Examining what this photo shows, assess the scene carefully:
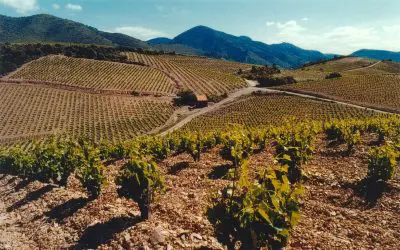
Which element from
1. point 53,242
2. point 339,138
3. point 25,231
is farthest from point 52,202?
point 339,138

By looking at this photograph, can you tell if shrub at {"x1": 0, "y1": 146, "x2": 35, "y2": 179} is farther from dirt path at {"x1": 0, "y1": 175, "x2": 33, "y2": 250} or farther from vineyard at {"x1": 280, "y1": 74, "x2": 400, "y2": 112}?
vineyard at {"x1": 280, "y1": 74, "x2": 400, "y2": 112}

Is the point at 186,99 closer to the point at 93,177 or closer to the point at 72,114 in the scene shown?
the point at 72,114

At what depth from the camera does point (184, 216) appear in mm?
15594

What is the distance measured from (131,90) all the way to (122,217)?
10016 cm

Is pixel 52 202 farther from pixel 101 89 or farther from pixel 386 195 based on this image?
pixel 101 89

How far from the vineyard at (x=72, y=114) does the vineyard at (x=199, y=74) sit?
2353 cm

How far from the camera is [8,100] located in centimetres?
9894

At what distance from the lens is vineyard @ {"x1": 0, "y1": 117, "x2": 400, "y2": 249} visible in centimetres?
1121

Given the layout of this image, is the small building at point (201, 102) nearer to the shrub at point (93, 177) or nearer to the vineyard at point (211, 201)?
the vineyard at point (211, 201)

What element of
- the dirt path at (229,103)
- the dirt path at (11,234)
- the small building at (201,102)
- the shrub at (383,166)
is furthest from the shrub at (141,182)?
the small building at (201,102)

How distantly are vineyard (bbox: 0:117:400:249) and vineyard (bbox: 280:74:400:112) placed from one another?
7349 centimetres

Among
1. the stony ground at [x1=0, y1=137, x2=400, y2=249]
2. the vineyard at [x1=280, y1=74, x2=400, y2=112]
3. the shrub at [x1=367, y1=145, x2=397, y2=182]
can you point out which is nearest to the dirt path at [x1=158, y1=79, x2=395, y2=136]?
the vineyard at [x1=280, y1=74, x2=400, y2=112]

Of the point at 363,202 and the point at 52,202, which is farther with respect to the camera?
the point at 52,202

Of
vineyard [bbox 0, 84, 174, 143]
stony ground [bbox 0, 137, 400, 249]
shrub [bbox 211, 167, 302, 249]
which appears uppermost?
shrub [bbox 211, 167, 302, 249]
